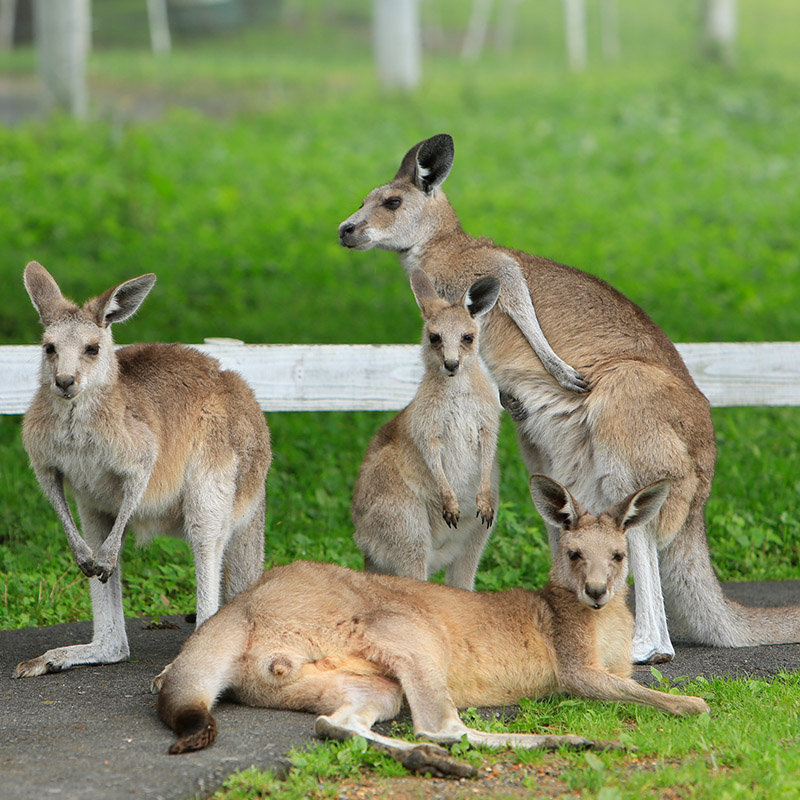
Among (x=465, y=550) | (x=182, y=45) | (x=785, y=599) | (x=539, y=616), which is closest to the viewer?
(x=539, y=616)

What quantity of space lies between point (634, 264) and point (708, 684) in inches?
292

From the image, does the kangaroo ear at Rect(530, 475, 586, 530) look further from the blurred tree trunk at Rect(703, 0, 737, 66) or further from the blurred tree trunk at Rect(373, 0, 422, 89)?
the blurred tree trunk at Rect(703, 0, 737, 66)

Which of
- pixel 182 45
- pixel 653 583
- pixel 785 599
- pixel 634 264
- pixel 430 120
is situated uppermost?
pixel 182 45

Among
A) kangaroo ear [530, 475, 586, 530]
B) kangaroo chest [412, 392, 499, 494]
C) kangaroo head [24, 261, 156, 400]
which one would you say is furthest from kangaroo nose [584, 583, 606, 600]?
kangaroo head [24, 261, 156, 400]

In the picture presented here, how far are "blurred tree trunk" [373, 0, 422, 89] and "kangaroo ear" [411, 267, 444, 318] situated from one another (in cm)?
1412

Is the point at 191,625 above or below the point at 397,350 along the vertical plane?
below

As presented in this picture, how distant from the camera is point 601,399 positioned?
16.1 feet

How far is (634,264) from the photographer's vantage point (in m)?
11.2

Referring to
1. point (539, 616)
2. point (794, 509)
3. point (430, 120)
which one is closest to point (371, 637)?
point (539, 616)

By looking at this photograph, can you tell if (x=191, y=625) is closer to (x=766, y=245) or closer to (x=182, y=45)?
(x=766, y=245)

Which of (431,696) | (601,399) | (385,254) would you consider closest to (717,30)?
(385,254)

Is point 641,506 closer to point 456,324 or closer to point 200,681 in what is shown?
point 456,324

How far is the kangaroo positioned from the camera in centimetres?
437

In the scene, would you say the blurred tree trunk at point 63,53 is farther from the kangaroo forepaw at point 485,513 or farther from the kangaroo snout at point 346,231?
the kangaroo forepaw at point 485,513
